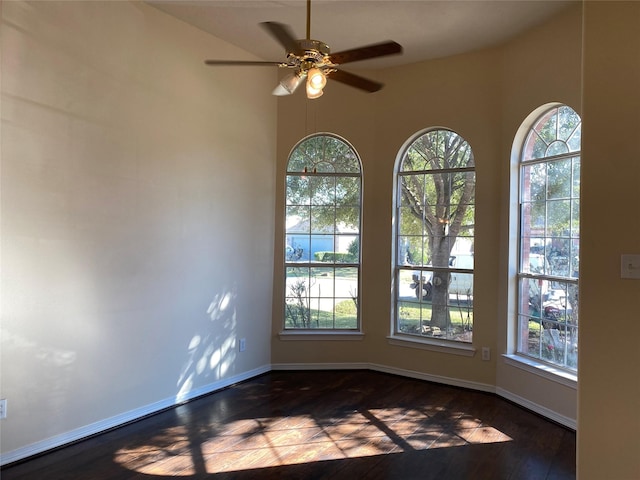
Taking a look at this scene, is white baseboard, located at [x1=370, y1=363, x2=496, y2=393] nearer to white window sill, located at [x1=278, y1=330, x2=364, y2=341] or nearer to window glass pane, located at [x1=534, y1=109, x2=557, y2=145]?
white window sill, located at [x1=278, y1=330, x2=364, y2=341]

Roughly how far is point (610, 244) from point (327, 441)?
213 centimetres

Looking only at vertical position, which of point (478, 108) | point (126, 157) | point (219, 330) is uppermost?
point (478, 108)

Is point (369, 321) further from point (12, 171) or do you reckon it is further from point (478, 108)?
point (12, 171)

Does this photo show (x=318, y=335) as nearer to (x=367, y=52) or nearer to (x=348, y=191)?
(x=348, y=191)

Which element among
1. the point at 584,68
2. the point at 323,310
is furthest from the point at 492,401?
the point at 584,68

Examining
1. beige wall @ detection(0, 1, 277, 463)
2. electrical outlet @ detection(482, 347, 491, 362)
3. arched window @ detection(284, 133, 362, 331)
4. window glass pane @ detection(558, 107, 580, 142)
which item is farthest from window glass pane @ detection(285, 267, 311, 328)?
window glass pane @ detection(558, 107, 580, 142)

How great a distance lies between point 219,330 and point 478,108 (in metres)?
3.20

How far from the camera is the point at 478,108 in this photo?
14.0ft

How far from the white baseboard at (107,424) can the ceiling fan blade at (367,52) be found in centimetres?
290

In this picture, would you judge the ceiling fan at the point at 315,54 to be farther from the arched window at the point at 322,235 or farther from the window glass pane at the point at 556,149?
the arched window at the point at 322,235

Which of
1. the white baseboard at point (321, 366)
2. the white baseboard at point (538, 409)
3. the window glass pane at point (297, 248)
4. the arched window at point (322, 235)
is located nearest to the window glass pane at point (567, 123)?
the arched window at point (322, 235)

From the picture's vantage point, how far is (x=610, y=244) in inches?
85.1

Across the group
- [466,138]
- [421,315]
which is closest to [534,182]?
[466,138]

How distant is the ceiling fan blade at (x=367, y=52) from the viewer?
2309 mm
